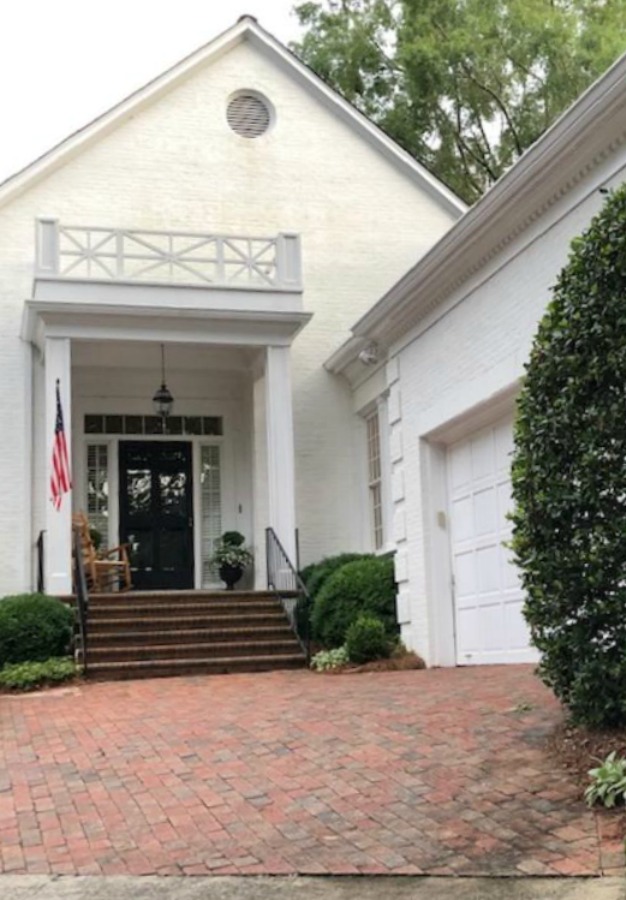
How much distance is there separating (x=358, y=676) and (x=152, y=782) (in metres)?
4.70

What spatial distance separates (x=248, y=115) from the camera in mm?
17438

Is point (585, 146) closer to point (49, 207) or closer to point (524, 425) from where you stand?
point (524, 425)

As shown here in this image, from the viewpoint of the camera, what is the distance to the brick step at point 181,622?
512 inches

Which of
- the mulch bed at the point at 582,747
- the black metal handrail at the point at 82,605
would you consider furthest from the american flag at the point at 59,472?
the mulch bed at the point at 582,747

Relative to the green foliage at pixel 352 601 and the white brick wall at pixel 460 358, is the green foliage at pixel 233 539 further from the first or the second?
the white brick wall at pixel 460 358

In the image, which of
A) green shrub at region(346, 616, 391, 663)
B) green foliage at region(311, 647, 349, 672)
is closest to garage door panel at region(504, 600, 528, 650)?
green shrub at region(346, 616, 391, 663)

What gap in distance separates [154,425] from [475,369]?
7.63 m

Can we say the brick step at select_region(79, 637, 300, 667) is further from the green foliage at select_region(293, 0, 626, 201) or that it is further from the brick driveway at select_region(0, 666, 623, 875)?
the green foliage at select_region(293, 0, 626, 201)

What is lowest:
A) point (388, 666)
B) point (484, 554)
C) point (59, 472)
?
point (388, 666)

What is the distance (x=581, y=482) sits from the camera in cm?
617

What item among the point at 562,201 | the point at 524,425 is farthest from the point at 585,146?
the point at 524,425

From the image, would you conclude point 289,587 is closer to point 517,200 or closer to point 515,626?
point 515,626

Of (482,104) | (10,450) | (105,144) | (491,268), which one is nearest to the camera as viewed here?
(491,268)

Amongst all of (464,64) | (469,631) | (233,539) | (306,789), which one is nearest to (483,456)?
(469,631)
